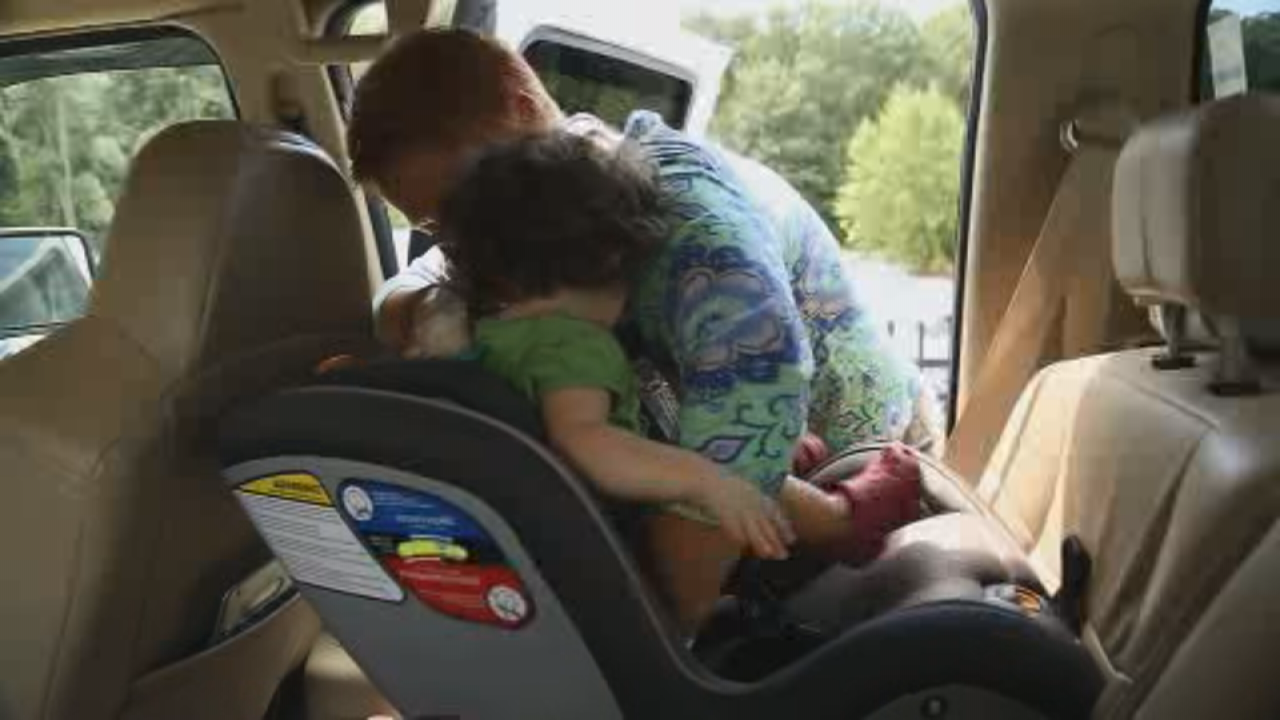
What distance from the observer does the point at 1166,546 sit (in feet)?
5.49

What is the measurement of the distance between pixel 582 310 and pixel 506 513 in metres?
0.27

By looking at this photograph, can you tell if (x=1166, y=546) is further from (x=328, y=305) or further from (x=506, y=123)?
(x=328, y=305)

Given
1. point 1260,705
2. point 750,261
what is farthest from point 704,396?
point 1260,705

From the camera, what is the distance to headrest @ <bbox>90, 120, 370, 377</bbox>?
5.99ft

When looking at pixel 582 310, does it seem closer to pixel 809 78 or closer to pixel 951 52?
pixel 951 52

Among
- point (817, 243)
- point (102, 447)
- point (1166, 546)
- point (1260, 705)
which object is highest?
point (817, 243)

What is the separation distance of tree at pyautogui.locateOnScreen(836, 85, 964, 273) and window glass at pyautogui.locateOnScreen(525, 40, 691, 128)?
476 mm

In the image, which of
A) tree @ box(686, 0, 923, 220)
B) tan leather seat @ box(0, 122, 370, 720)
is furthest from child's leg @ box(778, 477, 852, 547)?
tree @ box(686, 0, 923, 220)

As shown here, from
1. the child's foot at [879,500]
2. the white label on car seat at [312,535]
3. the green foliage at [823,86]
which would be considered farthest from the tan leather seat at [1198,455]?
the green foliage at [823,86]

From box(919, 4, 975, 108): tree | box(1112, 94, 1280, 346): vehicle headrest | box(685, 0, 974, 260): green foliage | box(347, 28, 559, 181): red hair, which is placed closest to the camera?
box(1112, 94, 1280, 346): vehicle headrest

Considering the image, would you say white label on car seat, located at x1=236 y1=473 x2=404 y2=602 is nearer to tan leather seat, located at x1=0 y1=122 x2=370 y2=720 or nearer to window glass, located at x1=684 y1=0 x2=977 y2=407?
tan leather seat, located at x1=0 y1=122 x2=370 y2=720

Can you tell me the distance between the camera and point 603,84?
9.67 ft

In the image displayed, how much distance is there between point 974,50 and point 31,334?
76.8 inches

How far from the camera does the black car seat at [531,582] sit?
5.01ft
